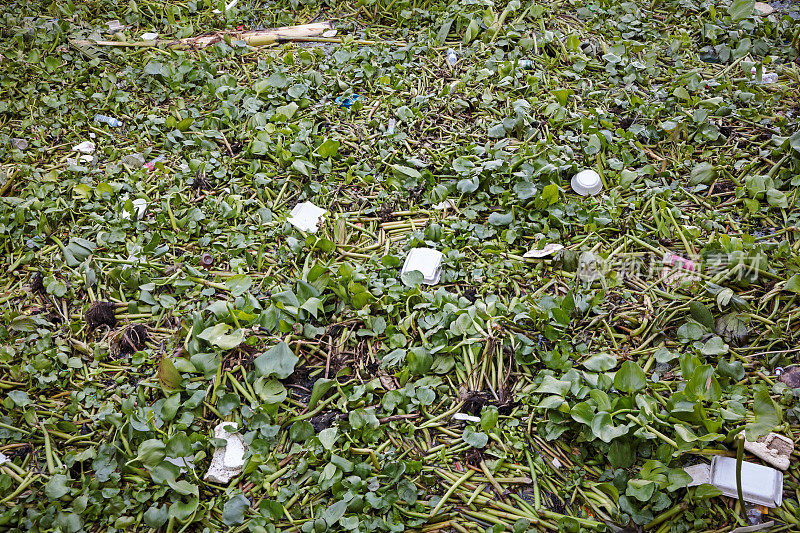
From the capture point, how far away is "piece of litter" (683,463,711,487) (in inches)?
57.5

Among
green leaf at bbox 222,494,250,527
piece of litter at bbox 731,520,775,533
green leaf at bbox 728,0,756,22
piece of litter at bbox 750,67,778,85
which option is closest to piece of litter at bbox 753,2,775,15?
green leaf at bbox 728,0,756,22

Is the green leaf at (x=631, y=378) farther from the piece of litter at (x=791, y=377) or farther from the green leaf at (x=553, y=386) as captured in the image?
the piece of litter at (x=791, y=377)

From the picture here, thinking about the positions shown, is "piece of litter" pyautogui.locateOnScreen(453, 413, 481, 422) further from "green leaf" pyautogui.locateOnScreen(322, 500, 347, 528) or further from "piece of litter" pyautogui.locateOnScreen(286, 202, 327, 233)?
"piece of litter" pyautogui.locateOnScreen(286, 202, 327, 233)

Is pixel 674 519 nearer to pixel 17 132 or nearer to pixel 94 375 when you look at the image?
pixel 94 375

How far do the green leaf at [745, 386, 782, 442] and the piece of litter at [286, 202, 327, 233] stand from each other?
4.73 feet

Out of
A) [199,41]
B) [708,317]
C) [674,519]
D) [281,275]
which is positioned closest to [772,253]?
[708,317]

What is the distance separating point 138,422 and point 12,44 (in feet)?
8.01

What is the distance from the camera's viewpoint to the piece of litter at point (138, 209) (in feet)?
7.29

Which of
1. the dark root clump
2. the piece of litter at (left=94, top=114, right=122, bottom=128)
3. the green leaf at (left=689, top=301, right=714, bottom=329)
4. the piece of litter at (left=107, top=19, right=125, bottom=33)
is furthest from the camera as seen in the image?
the piece of litter at (left=107, top=19, right=125, bottom=33)

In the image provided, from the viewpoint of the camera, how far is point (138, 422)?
159 cm

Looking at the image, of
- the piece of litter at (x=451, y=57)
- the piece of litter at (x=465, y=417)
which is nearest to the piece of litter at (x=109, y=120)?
the piece of litter at (x=451, y=57)

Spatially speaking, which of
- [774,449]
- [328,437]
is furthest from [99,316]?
[774,449]

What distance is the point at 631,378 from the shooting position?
1564 millimetres

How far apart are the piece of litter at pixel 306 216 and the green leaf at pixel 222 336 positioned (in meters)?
0.51
